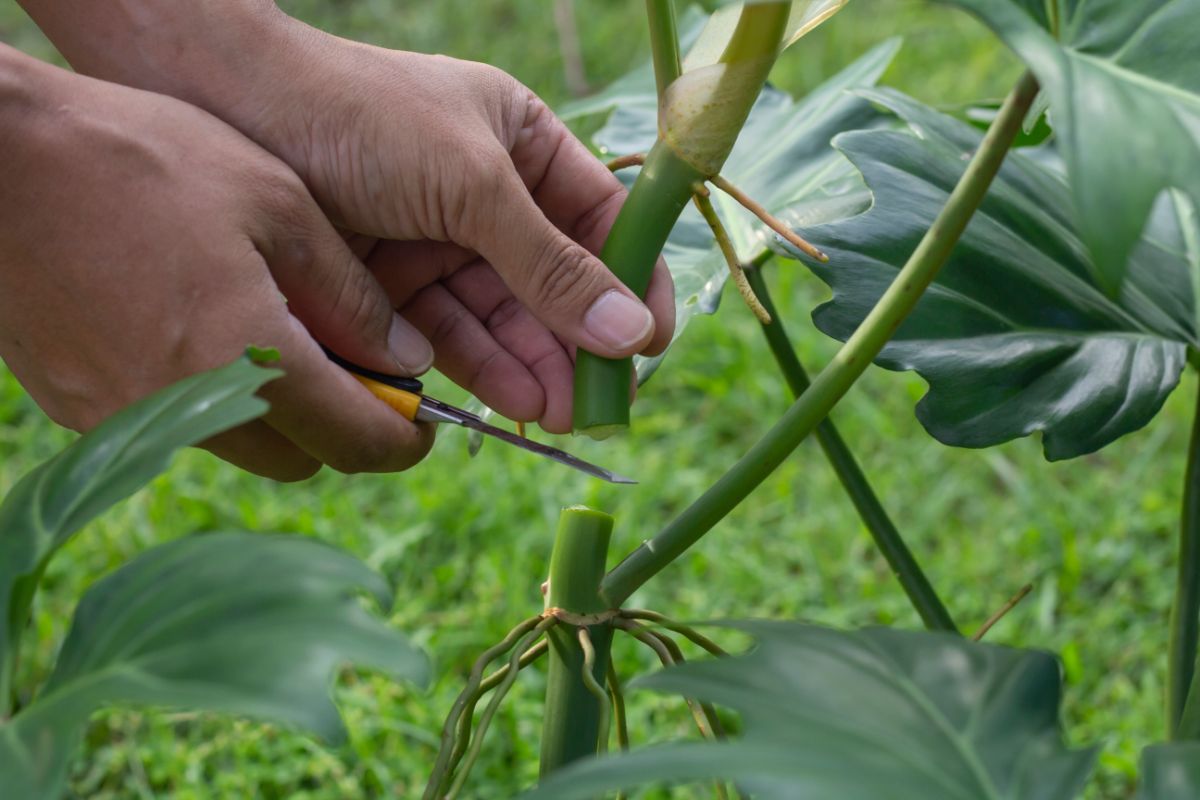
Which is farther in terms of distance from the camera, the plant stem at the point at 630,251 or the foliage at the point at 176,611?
the plant stem at the point at 630,251

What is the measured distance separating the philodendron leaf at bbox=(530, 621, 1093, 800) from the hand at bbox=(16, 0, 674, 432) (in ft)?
0.79

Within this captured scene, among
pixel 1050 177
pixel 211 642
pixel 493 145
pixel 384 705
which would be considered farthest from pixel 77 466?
pixel 384 705

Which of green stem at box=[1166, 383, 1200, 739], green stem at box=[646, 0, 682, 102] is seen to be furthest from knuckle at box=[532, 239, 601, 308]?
green stem at box=[1166, 383, 1200, 739]

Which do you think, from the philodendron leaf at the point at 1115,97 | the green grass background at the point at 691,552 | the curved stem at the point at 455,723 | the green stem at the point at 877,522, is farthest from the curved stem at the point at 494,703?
the green grass background at the point at 691,552

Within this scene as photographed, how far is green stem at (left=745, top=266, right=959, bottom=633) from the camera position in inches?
29.5

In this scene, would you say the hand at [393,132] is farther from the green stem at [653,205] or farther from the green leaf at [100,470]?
the green leaf at [100,470]

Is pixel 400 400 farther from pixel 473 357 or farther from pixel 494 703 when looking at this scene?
pixel 494 703

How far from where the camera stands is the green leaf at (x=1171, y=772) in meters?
0.42

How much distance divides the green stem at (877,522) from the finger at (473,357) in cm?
16

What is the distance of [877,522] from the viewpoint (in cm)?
76

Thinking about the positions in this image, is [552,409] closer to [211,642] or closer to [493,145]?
[493,145]

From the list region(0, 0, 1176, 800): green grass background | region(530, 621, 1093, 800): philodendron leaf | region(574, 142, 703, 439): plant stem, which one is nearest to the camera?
region(530, 621, 1093, 800): philodendron leaf

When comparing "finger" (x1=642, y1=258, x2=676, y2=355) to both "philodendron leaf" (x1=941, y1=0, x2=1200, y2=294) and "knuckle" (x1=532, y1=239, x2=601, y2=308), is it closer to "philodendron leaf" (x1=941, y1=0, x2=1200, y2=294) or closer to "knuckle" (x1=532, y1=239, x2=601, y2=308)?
"knuckle" (x1=532, y1=239, x2=601, y2=308)

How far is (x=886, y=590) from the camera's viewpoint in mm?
1610
